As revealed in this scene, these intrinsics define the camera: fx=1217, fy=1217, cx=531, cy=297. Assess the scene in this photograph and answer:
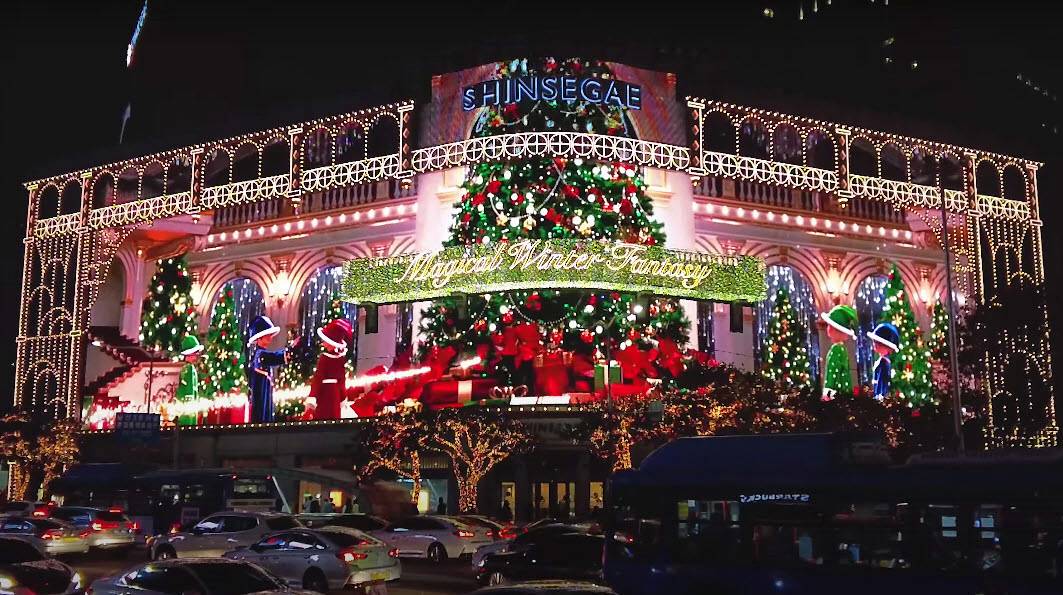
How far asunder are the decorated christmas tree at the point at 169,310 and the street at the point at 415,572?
27.8 m

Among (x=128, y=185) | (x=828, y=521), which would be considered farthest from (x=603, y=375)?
(x=828, y=521)

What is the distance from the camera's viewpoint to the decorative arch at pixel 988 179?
6094 centimetres

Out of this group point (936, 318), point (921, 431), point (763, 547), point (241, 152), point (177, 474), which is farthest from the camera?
point (241, 152)

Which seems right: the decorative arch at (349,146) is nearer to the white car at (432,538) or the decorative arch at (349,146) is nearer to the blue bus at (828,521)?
the white car at (432,538)

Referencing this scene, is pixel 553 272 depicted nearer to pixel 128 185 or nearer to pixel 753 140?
pixel 753 140

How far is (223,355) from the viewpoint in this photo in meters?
59.6

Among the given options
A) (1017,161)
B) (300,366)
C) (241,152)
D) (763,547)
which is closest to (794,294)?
(1017,161)

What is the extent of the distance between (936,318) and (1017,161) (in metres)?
9.65

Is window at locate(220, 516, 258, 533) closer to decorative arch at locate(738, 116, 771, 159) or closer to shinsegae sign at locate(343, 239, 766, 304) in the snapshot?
shinsegae sign at locate(343, 239, 766, 304)

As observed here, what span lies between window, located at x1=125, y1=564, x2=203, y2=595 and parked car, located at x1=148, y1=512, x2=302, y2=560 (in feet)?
45.5

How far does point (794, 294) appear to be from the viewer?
5953cm

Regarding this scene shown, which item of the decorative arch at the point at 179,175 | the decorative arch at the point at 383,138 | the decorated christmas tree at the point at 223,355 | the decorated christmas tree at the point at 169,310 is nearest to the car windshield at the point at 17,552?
the decorative arch at the point at 383,138

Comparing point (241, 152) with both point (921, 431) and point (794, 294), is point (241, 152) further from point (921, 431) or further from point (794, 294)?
point (921, 431)

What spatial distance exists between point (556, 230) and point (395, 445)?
1085cm
